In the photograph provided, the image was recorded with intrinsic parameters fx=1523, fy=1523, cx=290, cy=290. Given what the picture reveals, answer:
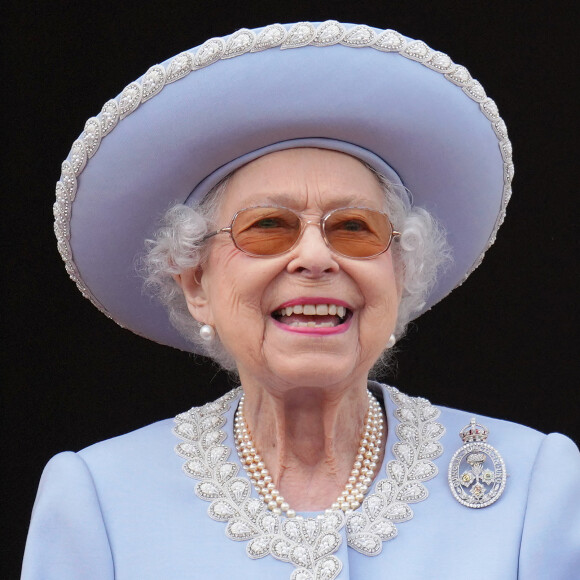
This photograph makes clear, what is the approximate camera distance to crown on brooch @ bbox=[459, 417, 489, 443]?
12.0 feet

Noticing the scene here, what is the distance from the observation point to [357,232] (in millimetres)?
3566

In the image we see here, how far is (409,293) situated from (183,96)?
775mm

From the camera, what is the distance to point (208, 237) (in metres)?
3.69

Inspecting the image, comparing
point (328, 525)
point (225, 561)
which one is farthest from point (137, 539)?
point (328, 525)

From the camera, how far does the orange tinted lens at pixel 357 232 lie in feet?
11.6

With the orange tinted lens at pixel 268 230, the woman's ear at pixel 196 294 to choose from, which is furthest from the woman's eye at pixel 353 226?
the woman's ear at pixel 196 294

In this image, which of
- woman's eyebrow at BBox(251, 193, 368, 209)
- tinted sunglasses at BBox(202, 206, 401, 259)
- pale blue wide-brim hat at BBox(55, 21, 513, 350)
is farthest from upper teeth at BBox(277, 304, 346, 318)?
pale blue wide-brim hat at BBox(55, 21, 513, 350)

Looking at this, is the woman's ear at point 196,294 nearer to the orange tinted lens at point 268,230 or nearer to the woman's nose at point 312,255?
the orange tinted lens at point 268,230

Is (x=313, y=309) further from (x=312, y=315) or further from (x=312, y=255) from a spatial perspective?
(x=312, y=255)

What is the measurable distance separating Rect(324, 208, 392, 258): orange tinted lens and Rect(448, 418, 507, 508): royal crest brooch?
1.67 ft

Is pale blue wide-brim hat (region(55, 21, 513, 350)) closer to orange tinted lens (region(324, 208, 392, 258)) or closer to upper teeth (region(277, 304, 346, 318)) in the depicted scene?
orange tinted lens (region(324, 208, 392, 258))

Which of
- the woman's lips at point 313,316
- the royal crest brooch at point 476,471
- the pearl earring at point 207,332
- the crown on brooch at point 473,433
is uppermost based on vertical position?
the pearl earring at point 207,332

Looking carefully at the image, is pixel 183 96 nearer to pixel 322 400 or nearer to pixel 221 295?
pixel 221 295

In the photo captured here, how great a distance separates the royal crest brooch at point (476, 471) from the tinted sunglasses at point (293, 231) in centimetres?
51
